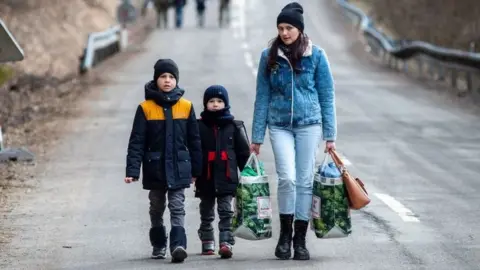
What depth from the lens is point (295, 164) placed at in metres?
9.05

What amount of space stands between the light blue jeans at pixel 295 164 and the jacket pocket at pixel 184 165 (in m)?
0.60

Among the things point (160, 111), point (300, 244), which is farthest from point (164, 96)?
point (300, 244)

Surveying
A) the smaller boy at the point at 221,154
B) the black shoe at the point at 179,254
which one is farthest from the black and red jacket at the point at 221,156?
the black shoe at the point at 179,254

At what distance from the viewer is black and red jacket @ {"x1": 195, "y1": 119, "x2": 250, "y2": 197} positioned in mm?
9047

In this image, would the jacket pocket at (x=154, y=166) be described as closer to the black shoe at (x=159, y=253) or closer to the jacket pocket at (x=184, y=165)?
→ the jacket pocket at (x=184, y=165)

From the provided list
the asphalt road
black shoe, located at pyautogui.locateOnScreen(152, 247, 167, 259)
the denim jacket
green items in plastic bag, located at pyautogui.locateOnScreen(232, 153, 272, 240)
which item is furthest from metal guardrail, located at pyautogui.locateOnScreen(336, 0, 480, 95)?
black shoe, located at pyautogui.locateOnScreen(152, 247, 167, 259)

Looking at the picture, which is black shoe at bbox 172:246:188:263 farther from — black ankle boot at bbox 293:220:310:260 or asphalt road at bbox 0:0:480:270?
black ankle boot at bbox 293:220:310:260

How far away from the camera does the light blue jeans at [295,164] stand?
29.3 ft

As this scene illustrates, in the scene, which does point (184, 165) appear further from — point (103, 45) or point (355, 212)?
point (103, 45)

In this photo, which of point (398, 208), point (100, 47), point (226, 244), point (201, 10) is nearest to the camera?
point (226, 244)

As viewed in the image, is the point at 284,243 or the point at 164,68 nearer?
the point at 164,68

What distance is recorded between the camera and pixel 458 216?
11211 mm

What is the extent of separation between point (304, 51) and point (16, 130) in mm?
11586

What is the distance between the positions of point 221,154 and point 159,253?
0.84m
